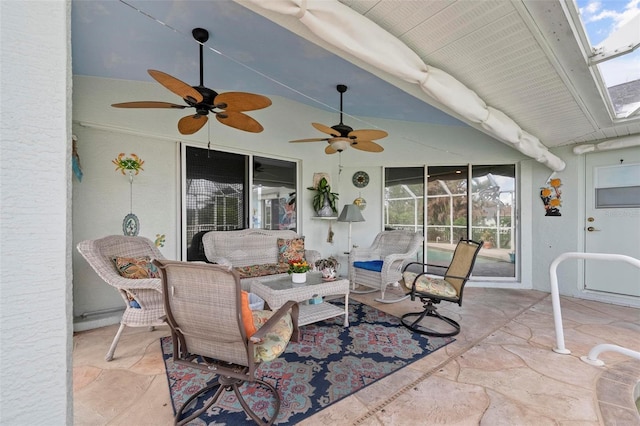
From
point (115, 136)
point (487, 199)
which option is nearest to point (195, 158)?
point (115, 136)

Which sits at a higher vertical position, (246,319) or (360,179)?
(360,179)

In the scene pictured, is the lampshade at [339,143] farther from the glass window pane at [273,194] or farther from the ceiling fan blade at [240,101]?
the glass window pane at [273,194]

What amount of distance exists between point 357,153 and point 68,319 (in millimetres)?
5281

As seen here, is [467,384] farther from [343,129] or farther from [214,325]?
[343,129]

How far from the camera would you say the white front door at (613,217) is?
13.0 ft

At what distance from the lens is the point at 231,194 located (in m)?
4.42

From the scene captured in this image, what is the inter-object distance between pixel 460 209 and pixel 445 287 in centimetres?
264

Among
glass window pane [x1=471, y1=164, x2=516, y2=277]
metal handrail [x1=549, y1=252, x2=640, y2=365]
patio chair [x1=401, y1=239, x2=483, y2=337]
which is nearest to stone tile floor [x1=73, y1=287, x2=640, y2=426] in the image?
metal handrail [x1=549, y1=252, x2=640, y2=365]

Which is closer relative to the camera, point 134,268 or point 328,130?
point 134,268

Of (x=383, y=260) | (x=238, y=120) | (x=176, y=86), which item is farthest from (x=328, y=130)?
(x=383, y=260)
